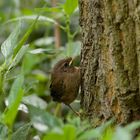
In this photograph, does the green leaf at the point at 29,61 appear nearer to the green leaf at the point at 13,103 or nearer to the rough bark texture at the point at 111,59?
the rough bark texture at the point at 111,59

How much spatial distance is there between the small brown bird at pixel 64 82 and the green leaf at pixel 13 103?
651 mm

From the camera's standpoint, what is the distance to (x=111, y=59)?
2514mm

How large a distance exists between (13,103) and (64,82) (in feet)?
2.80

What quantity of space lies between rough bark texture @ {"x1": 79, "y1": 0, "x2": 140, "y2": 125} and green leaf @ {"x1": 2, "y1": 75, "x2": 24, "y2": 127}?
0.48 m

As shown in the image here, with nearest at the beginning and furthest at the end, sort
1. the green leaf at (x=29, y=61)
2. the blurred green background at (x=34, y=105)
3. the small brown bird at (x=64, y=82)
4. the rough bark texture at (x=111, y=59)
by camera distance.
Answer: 1. the blurred green background at (x=34, y=105)
2. the rough bark texture at (x=111, y=59)
3. the small brown bird at (x=64, y=82)
4. the green leaf at (x=29, y=61)

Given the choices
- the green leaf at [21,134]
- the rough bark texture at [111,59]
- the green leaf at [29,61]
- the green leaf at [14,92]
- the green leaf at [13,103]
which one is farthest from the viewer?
the green leaf at [29,61]

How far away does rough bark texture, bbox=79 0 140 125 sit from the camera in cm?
242

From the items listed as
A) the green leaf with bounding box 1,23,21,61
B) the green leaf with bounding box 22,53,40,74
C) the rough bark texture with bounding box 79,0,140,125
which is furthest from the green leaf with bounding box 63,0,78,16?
the green leaf with bounding box 22,53,40,74

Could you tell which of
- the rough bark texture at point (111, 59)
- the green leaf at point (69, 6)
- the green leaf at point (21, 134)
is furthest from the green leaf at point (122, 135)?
the green leaf at point (69, 6)

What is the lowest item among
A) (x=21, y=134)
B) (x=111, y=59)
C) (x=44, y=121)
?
(x=21, y=134)

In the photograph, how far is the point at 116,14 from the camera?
245cm

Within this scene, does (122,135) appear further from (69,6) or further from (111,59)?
(69,6)

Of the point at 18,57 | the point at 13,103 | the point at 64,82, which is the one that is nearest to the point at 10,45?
the point at 18,57

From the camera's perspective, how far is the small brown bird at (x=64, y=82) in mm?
2852
